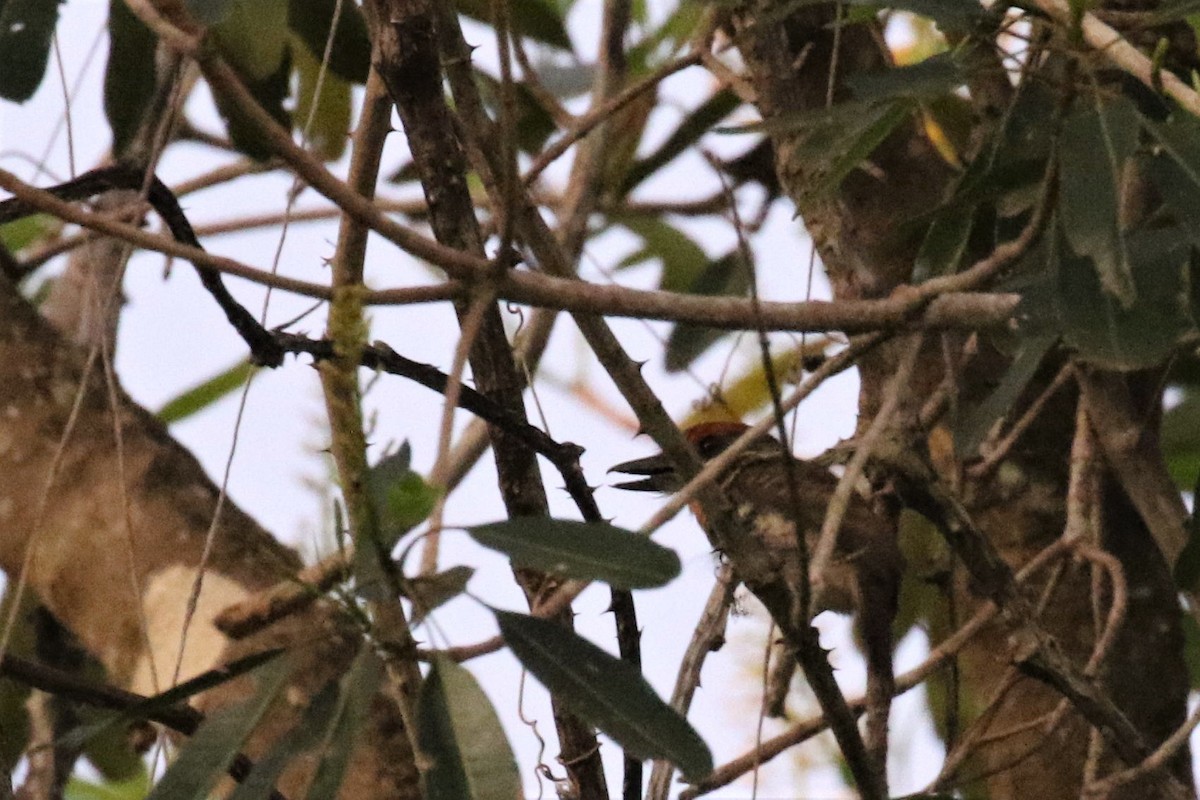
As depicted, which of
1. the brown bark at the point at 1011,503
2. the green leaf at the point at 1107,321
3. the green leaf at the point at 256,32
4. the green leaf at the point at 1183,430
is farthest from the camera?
the green leaf at the point at 1183,430

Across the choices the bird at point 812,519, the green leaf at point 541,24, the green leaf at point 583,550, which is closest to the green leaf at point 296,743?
the green leaf at point 583,550

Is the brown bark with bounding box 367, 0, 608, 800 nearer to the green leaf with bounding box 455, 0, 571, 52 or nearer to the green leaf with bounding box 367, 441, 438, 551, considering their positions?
the green leaf with bounding box 367, 441, 438, 551

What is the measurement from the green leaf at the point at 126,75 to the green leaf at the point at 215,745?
945 mm

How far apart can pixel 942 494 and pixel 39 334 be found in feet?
4.38

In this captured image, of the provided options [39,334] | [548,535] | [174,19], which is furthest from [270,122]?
[39,334]

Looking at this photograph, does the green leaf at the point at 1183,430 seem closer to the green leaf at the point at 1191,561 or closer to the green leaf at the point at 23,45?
the green leaf at the point at 1191,561

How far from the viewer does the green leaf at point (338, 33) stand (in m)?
1.89

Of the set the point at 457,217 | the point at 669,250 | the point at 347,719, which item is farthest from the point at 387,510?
the point at 669,250

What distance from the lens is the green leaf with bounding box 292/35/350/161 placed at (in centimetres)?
256

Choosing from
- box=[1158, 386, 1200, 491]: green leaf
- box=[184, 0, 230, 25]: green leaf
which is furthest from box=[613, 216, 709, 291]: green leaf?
box=[184, 0, 230, 25]: green leaf

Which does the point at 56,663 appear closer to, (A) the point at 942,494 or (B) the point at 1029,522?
(B) the point at 1029,522

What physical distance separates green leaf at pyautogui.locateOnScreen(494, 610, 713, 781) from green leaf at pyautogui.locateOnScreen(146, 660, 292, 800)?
0.14m

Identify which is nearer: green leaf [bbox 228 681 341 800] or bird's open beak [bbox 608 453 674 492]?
green leaf [bbox 228 681 341 800]

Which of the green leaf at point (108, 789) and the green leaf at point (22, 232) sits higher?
the green leaf at point (22, 232)
